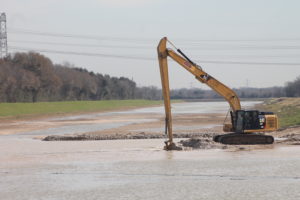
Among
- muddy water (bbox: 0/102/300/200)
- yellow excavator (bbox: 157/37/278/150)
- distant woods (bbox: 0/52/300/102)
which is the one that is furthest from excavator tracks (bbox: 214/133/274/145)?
distant woods (bbox: 0/52/300/102)

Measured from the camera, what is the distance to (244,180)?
55.0 feet

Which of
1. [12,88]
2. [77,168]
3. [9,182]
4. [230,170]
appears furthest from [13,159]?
[12,88]

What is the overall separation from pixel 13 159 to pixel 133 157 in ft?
16.4

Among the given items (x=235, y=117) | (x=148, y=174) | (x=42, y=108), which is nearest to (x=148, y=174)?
(x=148, y=174)

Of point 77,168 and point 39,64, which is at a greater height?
point 39,64

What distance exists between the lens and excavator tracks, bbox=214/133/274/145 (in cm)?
2747

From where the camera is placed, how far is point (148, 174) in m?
18.7

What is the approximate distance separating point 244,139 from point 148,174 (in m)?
9.89

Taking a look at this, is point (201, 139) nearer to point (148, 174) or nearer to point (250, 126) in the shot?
point (250, 126)

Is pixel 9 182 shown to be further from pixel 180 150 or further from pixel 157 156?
pixel 180 150

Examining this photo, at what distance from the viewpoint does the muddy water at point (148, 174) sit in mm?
15097

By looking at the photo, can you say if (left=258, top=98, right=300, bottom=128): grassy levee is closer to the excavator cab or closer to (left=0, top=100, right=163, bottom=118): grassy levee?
the excavator cab

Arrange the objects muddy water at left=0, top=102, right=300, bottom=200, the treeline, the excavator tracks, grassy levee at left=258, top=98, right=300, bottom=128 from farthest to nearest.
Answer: the treeline < grassy levee at left=258, top=98, right=300, bottom=128 < the excavator tracks < muddy water at left=0, top=102, right=300, bottom=200

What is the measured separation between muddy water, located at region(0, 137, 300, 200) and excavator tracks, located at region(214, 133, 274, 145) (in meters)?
1.21
